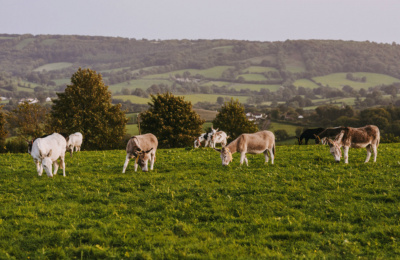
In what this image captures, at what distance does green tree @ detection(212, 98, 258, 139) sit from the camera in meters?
66.8

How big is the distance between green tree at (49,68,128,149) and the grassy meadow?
1186 inches

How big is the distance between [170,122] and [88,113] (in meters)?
13.0

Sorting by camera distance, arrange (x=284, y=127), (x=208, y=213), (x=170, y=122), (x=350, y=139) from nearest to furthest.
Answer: (x=208, y=213) → (x=350, y=139) → (x=170, y=122) → (x=284, y=127)

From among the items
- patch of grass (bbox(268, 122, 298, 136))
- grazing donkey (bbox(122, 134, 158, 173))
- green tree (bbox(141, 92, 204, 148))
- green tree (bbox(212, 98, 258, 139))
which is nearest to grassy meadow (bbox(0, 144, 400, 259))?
grazing donkey (bbox(122, 134, 158, 173))

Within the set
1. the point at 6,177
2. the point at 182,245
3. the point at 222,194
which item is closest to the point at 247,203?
the point at 222,194

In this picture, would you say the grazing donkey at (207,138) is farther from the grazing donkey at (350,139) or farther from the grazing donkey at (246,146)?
the grazing donkey at (350,139)

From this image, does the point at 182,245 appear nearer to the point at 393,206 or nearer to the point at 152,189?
the point at 152,189

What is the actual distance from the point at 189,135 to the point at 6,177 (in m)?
36.5

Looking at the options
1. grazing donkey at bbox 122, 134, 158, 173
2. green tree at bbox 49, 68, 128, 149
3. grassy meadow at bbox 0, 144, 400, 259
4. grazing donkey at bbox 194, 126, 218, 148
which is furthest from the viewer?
green tree at bbox 49, 68, 128, 149

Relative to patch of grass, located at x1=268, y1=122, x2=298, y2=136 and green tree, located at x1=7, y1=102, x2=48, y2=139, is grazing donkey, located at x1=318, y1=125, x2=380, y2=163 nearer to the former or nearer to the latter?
green tree, located at x1=7, y1=102, x2=48, y2=139

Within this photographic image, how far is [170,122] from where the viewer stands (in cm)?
5406

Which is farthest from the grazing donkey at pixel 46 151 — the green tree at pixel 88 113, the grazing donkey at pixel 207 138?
the green tree at pixel 88 113

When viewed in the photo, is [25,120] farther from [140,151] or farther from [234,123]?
[140,151]

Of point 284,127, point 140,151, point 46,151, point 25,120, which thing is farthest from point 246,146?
point 284,127
